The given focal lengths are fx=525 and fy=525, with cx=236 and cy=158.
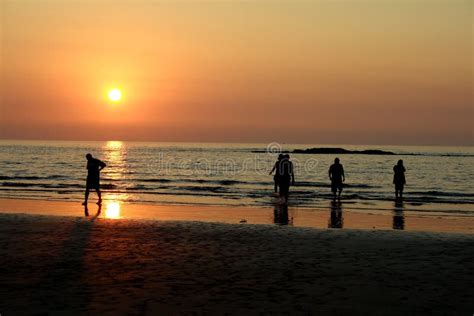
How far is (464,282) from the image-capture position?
823 cm

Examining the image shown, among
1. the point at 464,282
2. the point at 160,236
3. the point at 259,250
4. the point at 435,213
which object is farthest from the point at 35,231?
the point at 435,213

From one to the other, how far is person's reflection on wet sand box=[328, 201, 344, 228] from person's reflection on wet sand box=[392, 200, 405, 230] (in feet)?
5.67

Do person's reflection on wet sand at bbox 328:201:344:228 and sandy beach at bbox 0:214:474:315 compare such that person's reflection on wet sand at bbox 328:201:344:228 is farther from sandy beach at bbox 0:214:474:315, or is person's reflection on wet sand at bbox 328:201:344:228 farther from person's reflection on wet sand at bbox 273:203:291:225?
sandy beach at bbox 0:214:474:315

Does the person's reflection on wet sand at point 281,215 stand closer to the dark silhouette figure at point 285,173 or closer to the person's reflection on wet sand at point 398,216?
the dark silhouette figure at point 285,173

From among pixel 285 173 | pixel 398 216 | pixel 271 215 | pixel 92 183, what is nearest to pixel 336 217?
pixel 271 215

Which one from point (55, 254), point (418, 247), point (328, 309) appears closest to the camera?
point (328, 309)

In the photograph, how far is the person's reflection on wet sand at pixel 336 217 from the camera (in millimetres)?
16453

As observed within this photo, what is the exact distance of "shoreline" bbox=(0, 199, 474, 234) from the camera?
16713 mm

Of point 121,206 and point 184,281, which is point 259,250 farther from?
point 121,206

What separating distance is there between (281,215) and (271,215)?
37 cm

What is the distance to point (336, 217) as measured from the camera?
18.8 m

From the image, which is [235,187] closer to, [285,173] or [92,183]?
[285,173]

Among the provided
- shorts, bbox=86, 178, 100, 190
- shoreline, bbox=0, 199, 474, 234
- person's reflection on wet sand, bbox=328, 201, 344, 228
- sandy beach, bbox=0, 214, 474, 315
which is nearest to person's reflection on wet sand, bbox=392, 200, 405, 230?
shoreline, bbox=0, 199, 474, 234

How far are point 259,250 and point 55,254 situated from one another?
4.06 m
